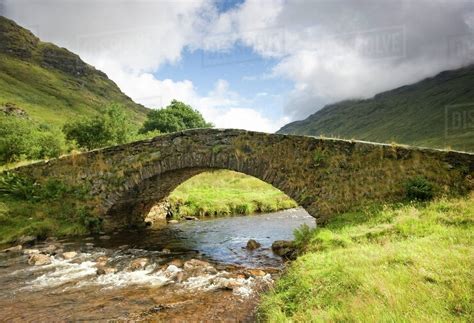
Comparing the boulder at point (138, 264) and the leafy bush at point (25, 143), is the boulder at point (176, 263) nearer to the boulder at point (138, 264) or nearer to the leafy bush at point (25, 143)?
the boulder at point (138, 264)

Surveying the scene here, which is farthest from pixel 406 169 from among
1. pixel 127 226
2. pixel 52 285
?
pixel 127 226

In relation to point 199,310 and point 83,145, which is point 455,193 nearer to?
point 199,310

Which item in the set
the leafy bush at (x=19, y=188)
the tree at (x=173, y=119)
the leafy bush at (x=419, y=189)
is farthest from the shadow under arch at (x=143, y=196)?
the tree at (x=173, y=119)

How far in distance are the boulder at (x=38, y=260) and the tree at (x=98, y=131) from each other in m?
30.5

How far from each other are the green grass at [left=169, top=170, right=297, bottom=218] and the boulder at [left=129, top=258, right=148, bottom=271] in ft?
34.1

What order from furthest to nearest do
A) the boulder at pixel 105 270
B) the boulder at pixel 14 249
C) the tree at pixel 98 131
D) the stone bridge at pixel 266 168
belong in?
the tree at pixel 98 131
the boulder at pixel 14 249
the stone bridge at pixel 266 168
the boulder at pixel 105 270

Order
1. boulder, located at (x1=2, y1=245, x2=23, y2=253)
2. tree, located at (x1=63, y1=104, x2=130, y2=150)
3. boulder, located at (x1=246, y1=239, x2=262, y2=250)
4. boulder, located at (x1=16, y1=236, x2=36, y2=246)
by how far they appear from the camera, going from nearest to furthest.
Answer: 1. boulder, located at (x1=246, y1=239, x2=262, y2=250)
2. boulder, located at (x1=2, y1=245, x2=23, y2=253)
3. boulder, located at (x1=16, y1=236, x2=36, y2=246)
4. tree, located at (x1=63, y1=104, x2=130, y2=150)

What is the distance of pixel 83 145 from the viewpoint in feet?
144

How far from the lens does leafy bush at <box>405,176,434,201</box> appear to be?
11.3m

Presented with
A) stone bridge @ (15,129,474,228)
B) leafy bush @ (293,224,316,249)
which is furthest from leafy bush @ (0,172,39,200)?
leafy bush @ (293,224,316,249)

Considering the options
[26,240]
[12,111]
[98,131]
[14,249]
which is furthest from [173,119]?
[12,111]

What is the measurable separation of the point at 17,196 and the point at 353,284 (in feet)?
64.7

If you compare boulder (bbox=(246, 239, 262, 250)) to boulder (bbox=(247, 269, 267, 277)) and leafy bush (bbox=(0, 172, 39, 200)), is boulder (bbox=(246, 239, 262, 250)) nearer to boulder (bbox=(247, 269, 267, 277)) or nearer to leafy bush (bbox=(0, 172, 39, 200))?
boulder (bbox=(247, 269, 267, 277))

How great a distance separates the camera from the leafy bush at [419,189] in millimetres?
11270
